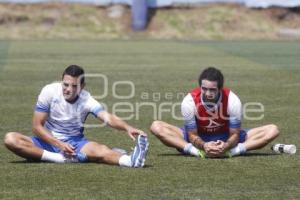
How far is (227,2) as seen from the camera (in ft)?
183

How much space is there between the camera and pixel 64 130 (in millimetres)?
11617

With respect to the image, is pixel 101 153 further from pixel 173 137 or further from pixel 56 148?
pixel 173 137

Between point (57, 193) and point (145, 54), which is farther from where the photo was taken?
point (145, 54)

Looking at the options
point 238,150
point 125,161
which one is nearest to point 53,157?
point 125,161

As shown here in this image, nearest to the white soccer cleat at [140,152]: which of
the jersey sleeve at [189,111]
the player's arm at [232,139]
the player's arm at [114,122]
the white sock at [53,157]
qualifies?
the player's arm at [114,122]

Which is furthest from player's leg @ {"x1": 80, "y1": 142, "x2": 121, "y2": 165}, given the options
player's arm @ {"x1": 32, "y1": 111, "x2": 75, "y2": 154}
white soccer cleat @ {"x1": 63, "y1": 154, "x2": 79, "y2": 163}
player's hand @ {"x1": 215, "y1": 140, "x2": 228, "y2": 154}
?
player's hand @ {"x1": 215, "y1": 140, "x2": 228, "y2": 154}

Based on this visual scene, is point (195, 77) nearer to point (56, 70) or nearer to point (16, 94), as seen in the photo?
point (56, 70)

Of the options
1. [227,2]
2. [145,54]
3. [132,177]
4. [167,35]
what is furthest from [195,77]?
[227,2]

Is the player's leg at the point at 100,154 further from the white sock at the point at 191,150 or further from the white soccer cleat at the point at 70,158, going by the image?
the white sock at the point at 191,150

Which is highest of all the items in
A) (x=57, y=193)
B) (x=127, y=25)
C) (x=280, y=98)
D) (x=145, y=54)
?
(x=127, y=25)

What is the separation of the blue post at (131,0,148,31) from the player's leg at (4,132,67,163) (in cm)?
4047

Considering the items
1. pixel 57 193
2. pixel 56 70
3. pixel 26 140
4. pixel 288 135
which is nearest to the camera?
pixel 57 193

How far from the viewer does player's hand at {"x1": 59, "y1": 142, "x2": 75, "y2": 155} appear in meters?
11.2

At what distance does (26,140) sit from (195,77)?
13.6m
